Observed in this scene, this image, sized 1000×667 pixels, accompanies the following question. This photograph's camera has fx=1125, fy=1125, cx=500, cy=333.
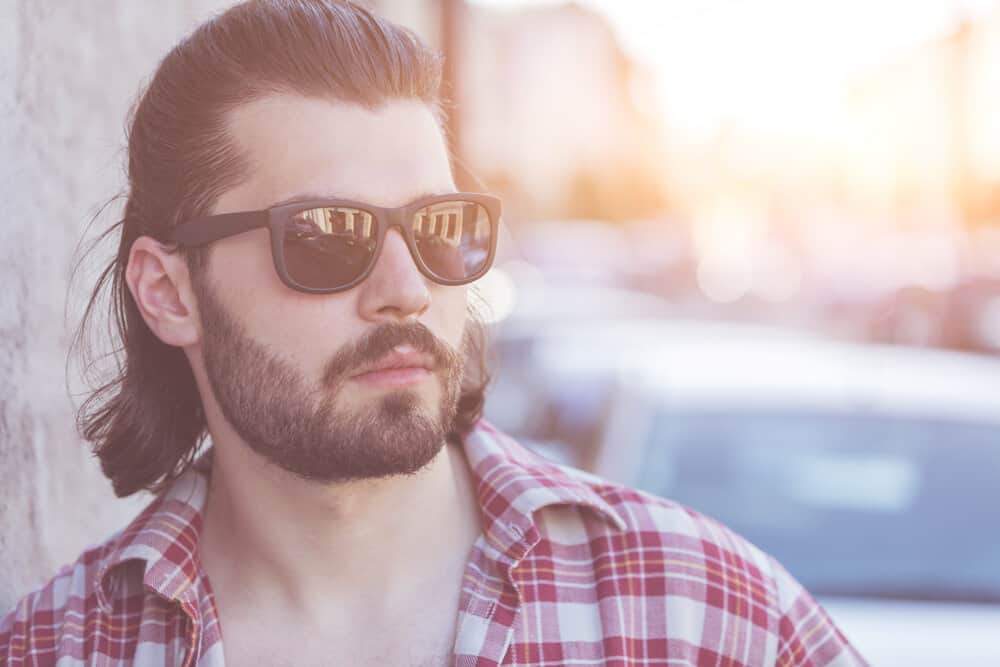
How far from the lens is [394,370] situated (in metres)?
2.00

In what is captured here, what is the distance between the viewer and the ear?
2.23 metres

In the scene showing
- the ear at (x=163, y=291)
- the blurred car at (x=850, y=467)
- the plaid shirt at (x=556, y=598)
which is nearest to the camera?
the plaid shirt at (x=556, y=598)

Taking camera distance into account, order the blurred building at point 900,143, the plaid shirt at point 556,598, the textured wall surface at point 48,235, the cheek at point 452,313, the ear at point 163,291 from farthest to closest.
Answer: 1. the blurred building at point 900,143
2. the textured wall surface at point 48,235
3. the ear at point 163,291
4. the cheek at point 452,313
5. the plaid shirt at point 556,598

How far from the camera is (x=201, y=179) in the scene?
218 cm

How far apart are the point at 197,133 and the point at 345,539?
2.74 ft

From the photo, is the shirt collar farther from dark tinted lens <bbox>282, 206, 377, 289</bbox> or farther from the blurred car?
the blurred car

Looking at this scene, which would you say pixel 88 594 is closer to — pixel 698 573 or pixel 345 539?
pixel 345 539

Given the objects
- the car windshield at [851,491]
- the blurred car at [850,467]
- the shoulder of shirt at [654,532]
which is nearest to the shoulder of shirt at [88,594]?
the shoulder of shirt at [654,532]

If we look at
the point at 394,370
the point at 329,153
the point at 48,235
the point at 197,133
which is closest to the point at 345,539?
the point at 394,370

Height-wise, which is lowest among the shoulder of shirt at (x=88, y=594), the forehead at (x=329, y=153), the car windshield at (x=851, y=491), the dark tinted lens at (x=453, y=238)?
the car windshield at (x=851, y=491)

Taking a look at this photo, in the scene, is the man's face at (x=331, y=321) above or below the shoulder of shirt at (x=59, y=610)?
above

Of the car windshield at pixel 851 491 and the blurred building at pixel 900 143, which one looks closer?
the car windshield at pixel 851 491

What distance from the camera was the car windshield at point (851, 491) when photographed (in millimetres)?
3461

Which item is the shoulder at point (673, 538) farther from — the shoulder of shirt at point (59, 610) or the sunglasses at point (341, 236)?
the shoulder of shirt at point (59, 610)
